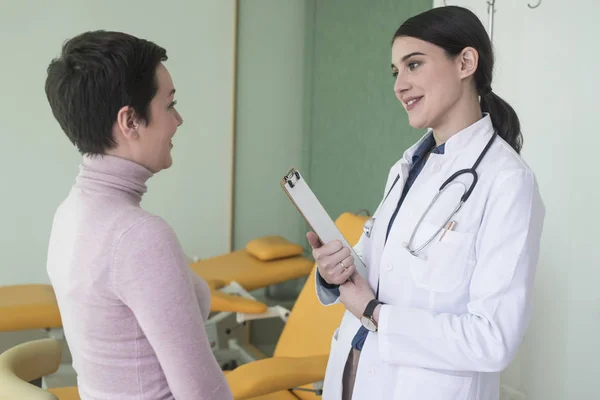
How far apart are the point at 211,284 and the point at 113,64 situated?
1855 millimetres

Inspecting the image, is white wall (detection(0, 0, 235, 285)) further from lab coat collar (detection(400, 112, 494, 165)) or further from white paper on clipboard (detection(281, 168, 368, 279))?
lab coat collar (detection(400, 112, 494, 165))

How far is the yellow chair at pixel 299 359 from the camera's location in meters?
1.83

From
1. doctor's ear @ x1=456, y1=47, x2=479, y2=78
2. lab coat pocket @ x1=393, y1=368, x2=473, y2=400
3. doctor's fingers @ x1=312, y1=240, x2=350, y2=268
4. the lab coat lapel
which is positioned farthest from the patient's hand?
doctor's ear @ x1=456, y1=47, x2=479, y2=78

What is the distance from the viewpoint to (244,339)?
359 centimetres

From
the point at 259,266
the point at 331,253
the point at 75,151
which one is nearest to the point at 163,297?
the point at 331,253

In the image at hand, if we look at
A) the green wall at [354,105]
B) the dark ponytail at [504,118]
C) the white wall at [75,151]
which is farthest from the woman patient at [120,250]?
the white wall at [75,151]

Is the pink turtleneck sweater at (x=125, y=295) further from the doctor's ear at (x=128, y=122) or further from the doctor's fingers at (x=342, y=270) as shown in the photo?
the doctor's fingers at (x=342, y=270)

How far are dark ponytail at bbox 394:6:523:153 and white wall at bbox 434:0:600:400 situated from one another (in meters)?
0.59

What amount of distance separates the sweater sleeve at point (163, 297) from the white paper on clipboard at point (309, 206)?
35 cm

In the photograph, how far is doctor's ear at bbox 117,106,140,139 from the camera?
1066 mm

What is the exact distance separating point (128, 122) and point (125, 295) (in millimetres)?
311

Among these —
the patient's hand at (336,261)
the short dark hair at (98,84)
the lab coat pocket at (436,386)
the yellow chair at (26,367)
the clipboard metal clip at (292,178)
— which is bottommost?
the yellow chair at (26,367)

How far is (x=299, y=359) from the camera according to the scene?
1964mm

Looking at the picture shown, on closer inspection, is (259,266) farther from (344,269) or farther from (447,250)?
(447,250)
